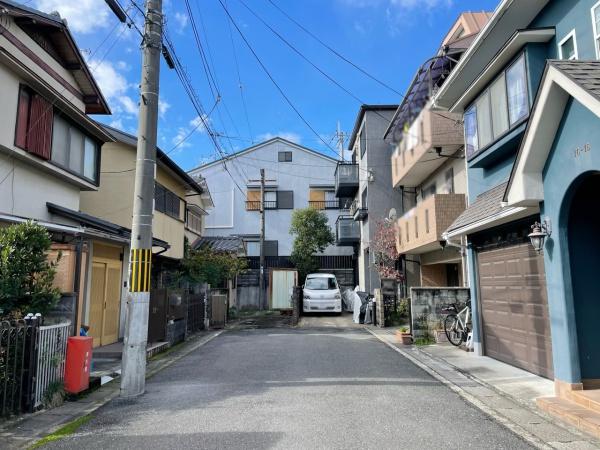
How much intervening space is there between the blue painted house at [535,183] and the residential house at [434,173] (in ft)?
3.98

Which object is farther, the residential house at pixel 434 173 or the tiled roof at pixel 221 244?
the tiled roof at pixel 221 244

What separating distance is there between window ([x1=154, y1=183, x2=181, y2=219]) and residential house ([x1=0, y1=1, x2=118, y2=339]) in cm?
A: 293

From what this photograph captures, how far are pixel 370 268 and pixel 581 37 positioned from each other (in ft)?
51.0

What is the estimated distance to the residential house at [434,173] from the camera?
9586mm

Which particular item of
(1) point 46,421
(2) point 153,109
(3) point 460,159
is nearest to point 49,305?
(1) point 46,421

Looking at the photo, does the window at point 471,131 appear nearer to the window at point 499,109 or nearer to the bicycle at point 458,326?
the window at point 499,109

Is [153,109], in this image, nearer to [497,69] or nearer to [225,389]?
[225,389]

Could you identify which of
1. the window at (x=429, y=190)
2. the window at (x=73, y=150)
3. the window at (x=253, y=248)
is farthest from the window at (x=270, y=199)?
the window at (x=73, y=150)

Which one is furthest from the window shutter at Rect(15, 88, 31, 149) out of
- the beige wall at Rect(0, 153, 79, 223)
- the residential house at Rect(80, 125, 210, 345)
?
the residential house at Rect(80, 125, 210, 345)

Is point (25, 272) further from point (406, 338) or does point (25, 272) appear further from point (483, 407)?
point (406, 338)

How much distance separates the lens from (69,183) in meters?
11.6

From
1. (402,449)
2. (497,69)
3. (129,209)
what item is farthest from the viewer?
(129,209)

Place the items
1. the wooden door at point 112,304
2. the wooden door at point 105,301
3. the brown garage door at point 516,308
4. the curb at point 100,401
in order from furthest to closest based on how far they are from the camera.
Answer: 1. the wooden door at point 112,304
2. the wooden door at point 105,301
3. the brown garage door at point 516,308
4. the curb at point 100,401

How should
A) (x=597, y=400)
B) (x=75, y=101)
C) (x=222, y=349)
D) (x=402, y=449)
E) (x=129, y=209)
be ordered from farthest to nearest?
(x=129, y=209), (x=75, y=101), (x=222, y=349), (x=597, y=400), (x=402, y=449)
